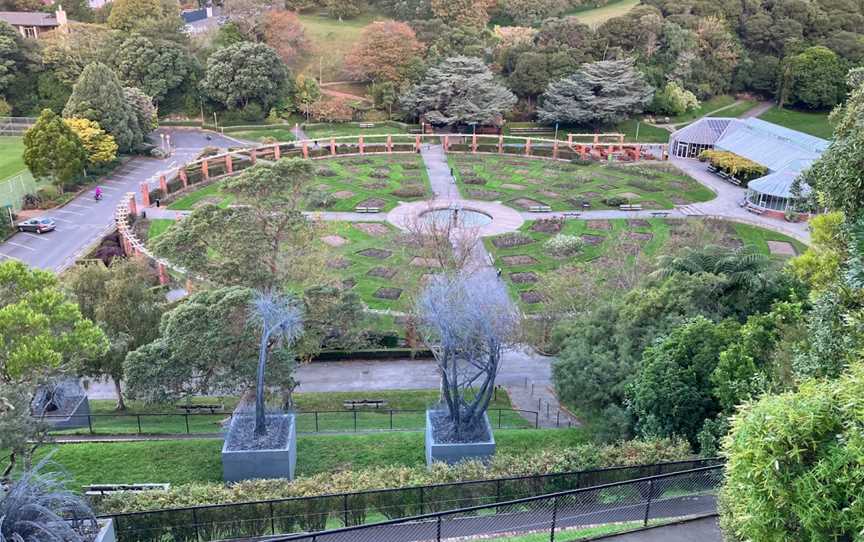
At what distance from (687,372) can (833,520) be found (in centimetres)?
1094

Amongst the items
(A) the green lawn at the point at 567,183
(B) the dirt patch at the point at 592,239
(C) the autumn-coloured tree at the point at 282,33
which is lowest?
(B) the dirt patch at the point at 592,239

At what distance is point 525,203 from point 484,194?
3.25 meters

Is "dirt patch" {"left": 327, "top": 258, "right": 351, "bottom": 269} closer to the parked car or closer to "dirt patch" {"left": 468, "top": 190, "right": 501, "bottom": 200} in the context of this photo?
"dirt patch" {"left": 468, "top": 190, "right": 501, "bottom": 200}

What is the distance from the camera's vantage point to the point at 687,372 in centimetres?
1845

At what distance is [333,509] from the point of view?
15.2 m

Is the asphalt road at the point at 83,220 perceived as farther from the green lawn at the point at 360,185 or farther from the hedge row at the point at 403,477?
the hedge row at the point at 403,477

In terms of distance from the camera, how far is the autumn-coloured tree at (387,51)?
229 feet

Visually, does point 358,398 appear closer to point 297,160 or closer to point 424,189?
point 297,160

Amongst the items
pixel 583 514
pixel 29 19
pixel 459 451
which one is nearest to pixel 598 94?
Answer: pixel 459 451

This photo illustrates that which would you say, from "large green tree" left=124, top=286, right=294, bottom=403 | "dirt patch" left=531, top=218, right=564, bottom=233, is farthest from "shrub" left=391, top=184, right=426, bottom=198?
"large green tree" left=124, top=286, right=294, bottom=403

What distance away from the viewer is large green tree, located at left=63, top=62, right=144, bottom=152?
5284cm

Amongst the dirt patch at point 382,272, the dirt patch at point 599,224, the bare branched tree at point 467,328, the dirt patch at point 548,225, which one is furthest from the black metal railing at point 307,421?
the dirt patch at point 599,224

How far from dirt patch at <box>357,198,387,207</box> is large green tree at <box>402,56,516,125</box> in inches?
794

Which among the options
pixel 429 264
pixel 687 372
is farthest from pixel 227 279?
pixel 687 372
